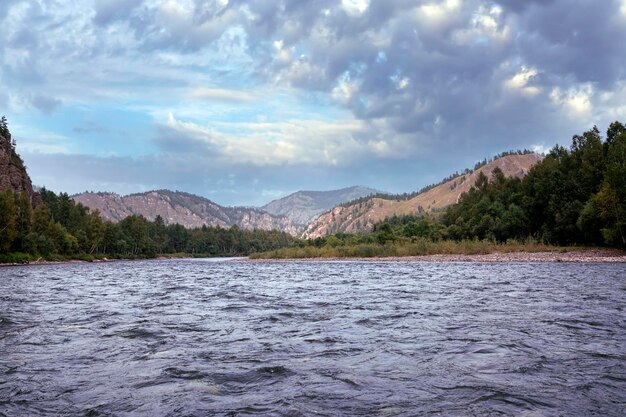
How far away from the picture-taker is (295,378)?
1006cm

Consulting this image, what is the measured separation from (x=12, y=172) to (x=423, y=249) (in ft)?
408

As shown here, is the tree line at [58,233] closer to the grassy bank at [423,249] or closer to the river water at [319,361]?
the grassy bank at [423,249]

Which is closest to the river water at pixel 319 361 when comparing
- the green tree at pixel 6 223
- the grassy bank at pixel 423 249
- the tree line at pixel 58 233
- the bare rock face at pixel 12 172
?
the grassy bank at pixel 423 249

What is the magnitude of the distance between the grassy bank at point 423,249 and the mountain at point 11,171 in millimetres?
82933

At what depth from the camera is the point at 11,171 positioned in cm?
15062

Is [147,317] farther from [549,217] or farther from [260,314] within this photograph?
[549,217]

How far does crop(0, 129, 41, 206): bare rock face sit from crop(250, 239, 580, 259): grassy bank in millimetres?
82877

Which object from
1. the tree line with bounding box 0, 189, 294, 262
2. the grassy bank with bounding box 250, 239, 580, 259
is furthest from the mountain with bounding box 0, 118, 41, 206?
the grassy bank with bounding box 250, 239, 580, 259

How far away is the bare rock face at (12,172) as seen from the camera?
477ft

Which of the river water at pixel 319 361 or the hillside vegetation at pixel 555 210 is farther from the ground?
the hillside vegetation at pixel 555 210

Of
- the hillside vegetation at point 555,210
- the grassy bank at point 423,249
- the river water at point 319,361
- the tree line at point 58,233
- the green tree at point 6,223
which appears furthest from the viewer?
the tree line at point 58,233

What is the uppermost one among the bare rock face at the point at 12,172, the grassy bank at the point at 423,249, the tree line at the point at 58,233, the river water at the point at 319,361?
the bare rock face at the point at 12,172

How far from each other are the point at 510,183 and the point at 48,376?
12782cm

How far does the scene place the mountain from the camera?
146m
